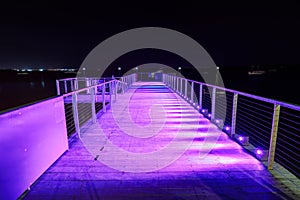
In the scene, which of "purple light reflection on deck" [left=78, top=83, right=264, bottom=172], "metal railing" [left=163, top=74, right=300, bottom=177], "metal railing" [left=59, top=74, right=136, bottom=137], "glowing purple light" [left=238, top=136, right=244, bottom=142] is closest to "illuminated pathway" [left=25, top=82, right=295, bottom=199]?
"purple light reflection on deck" [left=78, top=83, right=264, bottom=172]

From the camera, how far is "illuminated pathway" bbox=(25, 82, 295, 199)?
2016mm

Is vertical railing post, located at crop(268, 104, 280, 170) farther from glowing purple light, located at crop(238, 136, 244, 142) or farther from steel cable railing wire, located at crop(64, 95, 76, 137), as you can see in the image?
steel cable railing wire, located at crop(64, 95, 76, 137)

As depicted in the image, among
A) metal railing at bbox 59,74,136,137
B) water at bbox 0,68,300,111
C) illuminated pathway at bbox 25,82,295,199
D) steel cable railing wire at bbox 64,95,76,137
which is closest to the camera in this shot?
illuminated pathway at bbox 25,82,295,199

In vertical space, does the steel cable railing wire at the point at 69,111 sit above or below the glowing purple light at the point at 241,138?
below

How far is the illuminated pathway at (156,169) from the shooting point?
202cm

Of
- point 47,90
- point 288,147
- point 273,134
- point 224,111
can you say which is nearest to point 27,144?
point 273,134

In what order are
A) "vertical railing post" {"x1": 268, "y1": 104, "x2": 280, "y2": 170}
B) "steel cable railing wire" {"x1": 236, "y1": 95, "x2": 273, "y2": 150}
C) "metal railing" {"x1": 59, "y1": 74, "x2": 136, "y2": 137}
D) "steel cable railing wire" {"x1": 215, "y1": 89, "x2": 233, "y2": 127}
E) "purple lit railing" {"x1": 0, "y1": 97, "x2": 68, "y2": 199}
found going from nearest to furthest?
"purple lit railing" {"x1": 0, "y1": 97, "x2": 68, "y2": 199}, "vertical railing post" {"x1": 268, "y1": 104, "x2": 280, "y2": 170}, "steel cable railing wire" {"x1": 236, "y1": 95, "x2": 273, "y2": 150}, "metal railing" {"x1": 59, "y1": 74, "x2": 136, "y2": 137}, "steel cable railing wire" {"x1": 215, "y1": 89, "x2": 233, "y2": 127}

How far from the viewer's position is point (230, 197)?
1.94m

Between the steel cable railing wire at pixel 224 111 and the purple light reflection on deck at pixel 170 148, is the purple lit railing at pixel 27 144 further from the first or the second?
the steel cable railing wire at pixel 224 111

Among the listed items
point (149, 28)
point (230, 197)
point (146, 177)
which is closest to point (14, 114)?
point (146, 177)

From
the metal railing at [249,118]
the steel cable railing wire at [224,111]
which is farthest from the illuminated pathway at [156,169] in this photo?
the steel cable railing wire at [224,111]

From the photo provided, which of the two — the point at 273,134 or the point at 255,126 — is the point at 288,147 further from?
the point at 273,134

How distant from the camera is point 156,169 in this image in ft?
8.18

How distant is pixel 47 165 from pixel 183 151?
1.83 m
